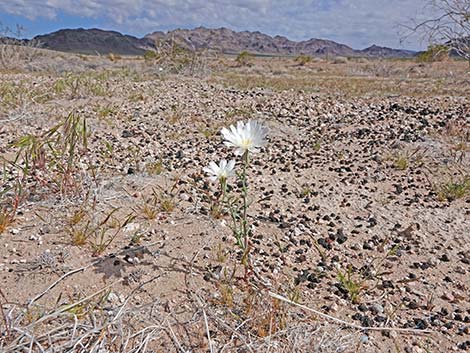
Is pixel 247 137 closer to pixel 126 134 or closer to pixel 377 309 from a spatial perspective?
pixel 377 309

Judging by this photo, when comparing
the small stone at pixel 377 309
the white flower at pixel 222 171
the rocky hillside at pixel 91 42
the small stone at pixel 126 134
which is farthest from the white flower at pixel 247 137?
the rocky hillside at pixel 91 42

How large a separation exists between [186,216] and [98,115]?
3.53 metres

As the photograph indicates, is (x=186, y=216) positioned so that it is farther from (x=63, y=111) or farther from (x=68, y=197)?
(x=63, y=111)

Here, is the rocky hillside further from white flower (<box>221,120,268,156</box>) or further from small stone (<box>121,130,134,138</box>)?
white flower (<box>221,120,268,156</box>)

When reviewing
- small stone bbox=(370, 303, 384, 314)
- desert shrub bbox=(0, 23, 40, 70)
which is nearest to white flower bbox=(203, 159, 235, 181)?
small stone bbox=(370, 303, 384, 314)

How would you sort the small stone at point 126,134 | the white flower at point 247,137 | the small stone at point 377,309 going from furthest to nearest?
the small stone at point 126,134 < the small stone at point 377,309 < the white flower at point 247,137

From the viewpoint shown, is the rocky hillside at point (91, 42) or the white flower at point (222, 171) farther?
the rocky hillside at point (91, 42)

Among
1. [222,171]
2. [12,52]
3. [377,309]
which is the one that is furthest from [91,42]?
[377,309]

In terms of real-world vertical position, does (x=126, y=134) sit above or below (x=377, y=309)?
above

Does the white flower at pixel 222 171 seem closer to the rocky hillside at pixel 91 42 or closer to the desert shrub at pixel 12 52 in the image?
the desert shrub at pixel 12 52

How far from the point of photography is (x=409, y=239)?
9.05ft

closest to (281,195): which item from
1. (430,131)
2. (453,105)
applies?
(430,131)

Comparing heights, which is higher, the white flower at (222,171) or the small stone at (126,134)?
the white flower at (222,171)

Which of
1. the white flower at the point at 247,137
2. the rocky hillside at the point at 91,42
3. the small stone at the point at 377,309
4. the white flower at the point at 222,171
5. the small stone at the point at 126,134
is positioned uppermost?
the rocky hillside at the point at 91,42
